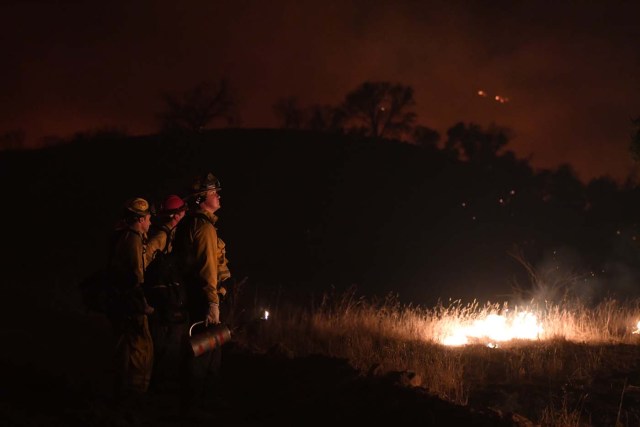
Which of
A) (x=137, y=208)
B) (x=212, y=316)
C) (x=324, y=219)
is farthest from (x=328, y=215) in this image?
(x=212, y=316)

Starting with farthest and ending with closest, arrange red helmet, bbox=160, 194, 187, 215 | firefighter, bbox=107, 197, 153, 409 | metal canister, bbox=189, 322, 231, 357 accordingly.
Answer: red helmet, bbox=160, 194, 187, 215, firefighter, bbox=107, 197, 153, 409, metal canister, bbox=189, 322, 231, 357

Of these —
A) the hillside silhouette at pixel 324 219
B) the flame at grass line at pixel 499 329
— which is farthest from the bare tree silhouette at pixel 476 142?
the flame at grass line at pixel 499 329

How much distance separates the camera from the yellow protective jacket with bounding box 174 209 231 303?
21.6 ft

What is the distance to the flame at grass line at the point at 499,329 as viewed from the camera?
10.9m

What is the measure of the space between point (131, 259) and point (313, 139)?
4096cm

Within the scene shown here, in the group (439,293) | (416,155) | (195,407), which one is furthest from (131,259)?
(416,155)

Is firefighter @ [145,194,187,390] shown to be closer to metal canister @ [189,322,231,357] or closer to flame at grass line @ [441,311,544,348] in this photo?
metal canister @ [189,322,231,357]

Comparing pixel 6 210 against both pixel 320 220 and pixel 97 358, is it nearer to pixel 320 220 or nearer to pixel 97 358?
pixel 320 220

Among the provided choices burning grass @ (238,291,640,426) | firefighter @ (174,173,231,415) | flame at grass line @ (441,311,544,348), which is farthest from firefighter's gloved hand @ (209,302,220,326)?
flame at grass line @ (441,311,544,348)

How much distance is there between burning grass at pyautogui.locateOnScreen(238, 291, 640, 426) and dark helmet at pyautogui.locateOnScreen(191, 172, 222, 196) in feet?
8.21

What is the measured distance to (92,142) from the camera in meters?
47.7

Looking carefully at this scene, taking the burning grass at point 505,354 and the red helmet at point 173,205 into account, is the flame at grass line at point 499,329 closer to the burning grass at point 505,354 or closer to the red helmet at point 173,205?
the burning grass at point 505,354

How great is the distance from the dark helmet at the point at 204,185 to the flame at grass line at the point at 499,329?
5.02m

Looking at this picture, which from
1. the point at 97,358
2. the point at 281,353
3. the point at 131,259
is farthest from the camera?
the point at 97,358
